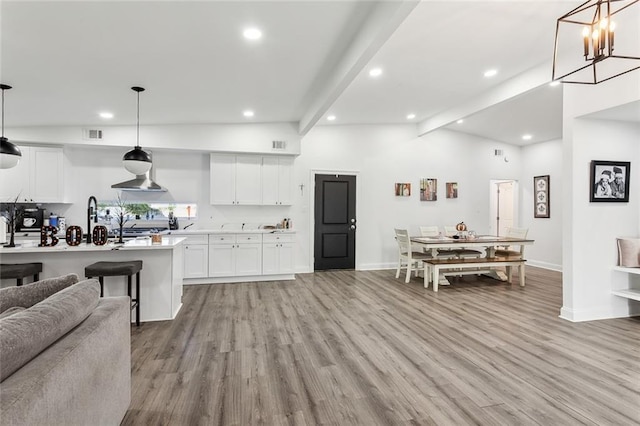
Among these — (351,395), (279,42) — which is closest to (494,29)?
(279,42)

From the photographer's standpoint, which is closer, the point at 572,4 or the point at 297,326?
the point at 572,4

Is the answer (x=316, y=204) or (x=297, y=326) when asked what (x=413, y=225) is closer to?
(x=316, y=204)

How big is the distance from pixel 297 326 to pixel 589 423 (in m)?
2.52

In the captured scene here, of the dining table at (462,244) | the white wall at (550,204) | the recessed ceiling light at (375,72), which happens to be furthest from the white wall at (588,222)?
the white wall at (550,204)

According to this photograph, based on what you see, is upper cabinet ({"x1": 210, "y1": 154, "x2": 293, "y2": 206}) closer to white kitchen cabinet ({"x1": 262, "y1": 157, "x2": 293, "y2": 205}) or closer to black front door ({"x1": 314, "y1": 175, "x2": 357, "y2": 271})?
white kitchen cabinet ({"x1": 262, "y1": 157, "x2": 293, "y2": 205})

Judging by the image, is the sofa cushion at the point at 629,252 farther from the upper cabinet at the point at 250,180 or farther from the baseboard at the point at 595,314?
the upper cabinet at the point at 250,180

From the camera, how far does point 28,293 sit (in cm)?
186

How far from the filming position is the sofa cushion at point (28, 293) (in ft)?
5.96

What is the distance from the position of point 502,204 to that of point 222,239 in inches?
283

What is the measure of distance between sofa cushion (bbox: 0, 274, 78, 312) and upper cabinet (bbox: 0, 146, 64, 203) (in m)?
4.66

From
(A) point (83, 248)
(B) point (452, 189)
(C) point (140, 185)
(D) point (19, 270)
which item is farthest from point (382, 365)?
(B) point (452, 189)

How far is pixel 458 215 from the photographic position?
789 centimetres

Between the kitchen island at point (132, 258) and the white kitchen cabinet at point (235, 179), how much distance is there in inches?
86.1

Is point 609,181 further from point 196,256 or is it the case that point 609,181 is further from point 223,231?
point 196,256
